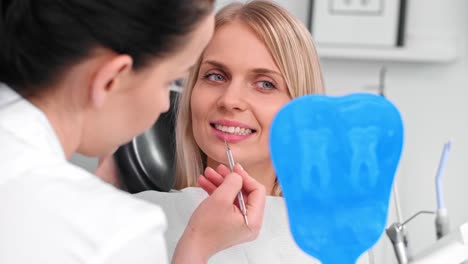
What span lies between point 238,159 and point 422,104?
1.56 meters

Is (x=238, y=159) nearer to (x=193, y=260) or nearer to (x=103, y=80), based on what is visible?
(x=193, y=260)

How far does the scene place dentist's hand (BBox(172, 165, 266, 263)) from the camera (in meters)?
0.99

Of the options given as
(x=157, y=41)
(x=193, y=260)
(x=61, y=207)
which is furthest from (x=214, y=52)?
(x=61, y=207)

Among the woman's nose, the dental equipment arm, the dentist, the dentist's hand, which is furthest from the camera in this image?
the woman's nose

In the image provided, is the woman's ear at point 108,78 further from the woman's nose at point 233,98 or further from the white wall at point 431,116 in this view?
the white wall at point 431,116

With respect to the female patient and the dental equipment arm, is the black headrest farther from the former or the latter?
the dental equipment arm

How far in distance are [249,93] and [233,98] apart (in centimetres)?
4

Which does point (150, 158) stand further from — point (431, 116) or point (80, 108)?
point (431, 116)

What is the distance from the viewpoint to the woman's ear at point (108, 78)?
71 centimetres

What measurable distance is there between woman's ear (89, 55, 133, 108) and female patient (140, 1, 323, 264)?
414 mm

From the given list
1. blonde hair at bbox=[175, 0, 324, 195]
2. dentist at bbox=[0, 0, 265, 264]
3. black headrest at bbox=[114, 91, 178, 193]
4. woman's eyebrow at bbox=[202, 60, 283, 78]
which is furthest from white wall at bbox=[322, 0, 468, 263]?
dentist at bbox=[0, 0, 265, 264]

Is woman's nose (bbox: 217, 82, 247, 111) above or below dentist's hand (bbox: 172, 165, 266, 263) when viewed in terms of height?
above

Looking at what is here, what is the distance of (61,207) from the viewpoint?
65 cm

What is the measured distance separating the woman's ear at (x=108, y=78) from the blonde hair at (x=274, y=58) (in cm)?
48
